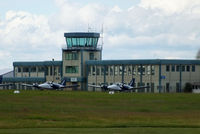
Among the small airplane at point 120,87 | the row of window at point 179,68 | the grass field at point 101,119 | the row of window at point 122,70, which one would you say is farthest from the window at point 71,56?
the grass field at point 101,119

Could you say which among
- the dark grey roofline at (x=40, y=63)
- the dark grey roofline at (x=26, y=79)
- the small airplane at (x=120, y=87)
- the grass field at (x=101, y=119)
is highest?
the dark grey roofline at (x=40, y=63)

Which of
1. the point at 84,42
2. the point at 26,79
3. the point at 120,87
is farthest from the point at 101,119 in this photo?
the point at 26,79

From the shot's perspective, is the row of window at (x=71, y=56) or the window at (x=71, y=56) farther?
the window at (x=71, y=56)

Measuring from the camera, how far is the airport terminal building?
123688 millimetres

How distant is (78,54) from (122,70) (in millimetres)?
11543

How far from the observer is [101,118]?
4794 cm

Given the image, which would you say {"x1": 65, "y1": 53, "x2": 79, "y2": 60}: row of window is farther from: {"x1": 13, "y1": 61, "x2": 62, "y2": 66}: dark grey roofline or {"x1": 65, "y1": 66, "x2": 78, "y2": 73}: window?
{"x1": 13, "y1": 61, "x2": 62, "y2": 66}: dark grey roofline

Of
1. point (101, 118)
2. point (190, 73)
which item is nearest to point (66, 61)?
point (190, 73)

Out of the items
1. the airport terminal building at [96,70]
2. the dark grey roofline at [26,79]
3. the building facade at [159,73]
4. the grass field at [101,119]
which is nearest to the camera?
the grass field at [101,119]

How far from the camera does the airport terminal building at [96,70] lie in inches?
4870

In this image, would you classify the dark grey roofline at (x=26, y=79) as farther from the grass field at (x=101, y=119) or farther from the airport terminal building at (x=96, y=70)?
the grass field at (x=101, y=119)

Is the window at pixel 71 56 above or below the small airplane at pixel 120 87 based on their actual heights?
above

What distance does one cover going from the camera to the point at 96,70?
13438cm

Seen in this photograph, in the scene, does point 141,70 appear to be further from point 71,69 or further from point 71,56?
point 71,56
